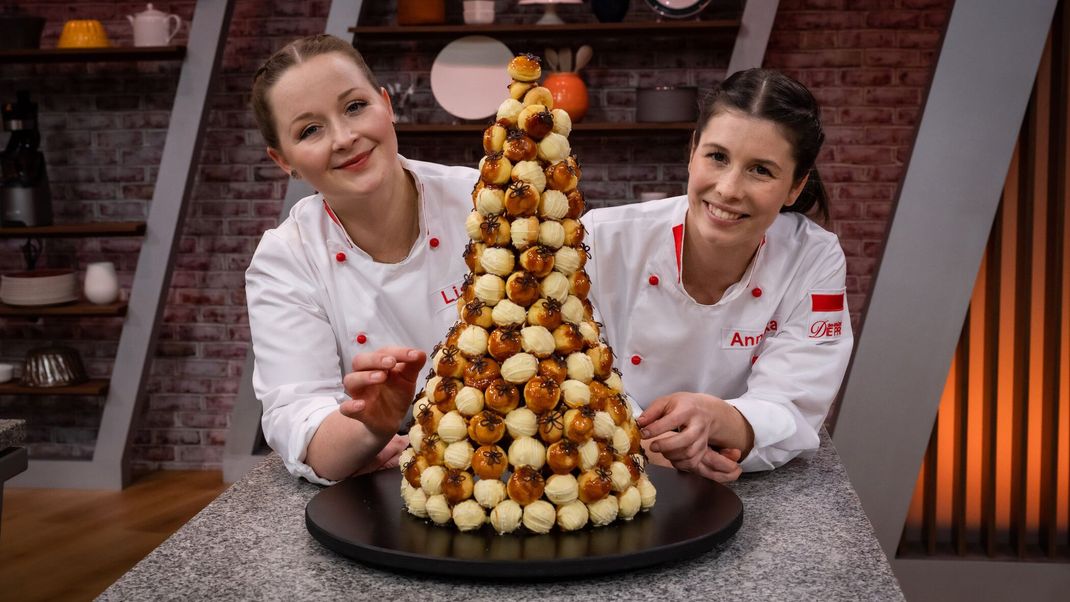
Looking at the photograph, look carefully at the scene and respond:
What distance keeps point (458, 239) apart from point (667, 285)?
1.16ft

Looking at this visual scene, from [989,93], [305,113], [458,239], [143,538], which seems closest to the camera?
[305,113]

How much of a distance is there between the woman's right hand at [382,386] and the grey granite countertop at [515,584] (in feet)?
0.45

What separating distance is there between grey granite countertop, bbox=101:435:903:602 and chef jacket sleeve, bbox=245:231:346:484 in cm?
14

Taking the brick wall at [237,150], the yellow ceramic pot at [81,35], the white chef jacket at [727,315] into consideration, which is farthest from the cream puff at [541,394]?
the yellow ceramic pot at [81,35]

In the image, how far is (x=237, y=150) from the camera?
4191 mm

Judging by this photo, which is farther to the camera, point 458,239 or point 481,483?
point 458,239

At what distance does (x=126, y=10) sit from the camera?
4.19 m

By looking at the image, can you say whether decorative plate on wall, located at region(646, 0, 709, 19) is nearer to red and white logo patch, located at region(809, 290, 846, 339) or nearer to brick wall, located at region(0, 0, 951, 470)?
brick wall, located at region(0, 0, 951, 470)

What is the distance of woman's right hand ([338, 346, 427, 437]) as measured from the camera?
3.15 ft

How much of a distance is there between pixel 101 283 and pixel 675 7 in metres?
2.49

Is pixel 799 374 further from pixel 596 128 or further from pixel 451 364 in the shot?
pixel 596 128

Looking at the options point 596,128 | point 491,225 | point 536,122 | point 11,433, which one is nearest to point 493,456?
point 491,225

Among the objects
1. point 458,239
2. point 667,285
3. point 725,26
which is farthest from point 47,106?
point 667,285

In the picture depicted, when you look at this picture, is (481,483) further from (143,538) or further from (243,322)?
(243,322)
